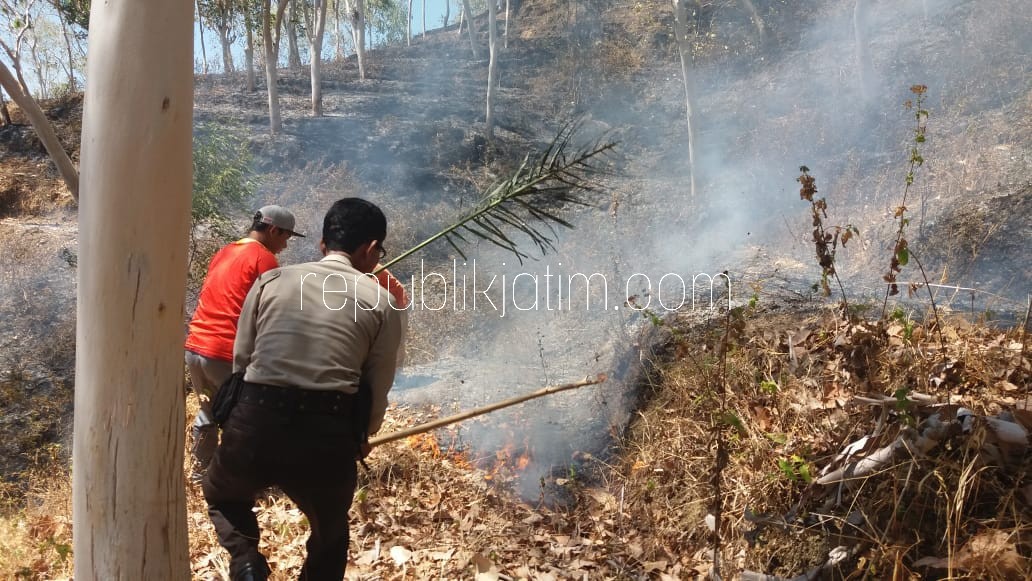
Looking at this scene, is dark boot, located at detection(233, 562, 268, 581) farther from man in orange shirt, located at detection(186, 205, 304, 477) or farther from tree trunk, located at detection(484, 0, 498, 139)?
tree trunk, located at detection(484, 0, 498, 139)

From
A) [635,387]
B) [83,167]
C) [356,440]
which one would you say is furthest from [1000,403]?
[83,167]

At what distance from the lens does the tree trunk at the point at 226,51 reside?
2217 cm

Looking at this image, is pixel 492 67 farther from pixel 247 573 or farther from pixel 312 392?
pixel 247 573

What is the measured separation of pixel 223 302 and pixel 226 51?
22.9 meters

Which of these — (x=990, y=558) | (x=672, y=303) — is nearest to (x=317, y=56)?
(x=672, y=303)

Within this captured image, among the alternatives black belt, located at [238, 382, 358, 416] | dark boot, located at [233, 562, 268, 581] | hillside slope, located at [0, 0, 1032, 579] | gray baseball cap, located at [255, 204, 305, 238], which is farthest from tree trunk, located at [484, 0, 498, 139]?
dark boot, located at [233, 562, 268, 581]

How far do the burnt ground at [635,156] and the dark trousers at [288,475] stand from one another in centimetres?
419

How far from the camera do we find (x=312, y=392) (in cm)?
216

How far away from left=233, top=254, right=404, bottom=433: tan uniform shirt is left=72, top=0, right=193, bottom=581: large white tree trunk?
0.43m

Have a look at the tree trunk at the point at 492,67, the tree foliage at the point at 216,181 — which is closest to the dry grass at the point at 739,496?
the tree foliage at the point at 216,181

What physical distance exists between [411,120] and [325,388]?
16.5 m

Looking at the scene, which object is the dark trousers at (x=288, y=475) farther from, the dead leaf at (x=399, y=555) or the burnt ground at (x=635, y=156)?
the burnt ground at (x=635, y=156)

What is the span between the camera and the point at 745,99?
15.9 metres

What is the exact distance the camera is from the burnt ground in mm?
7648
